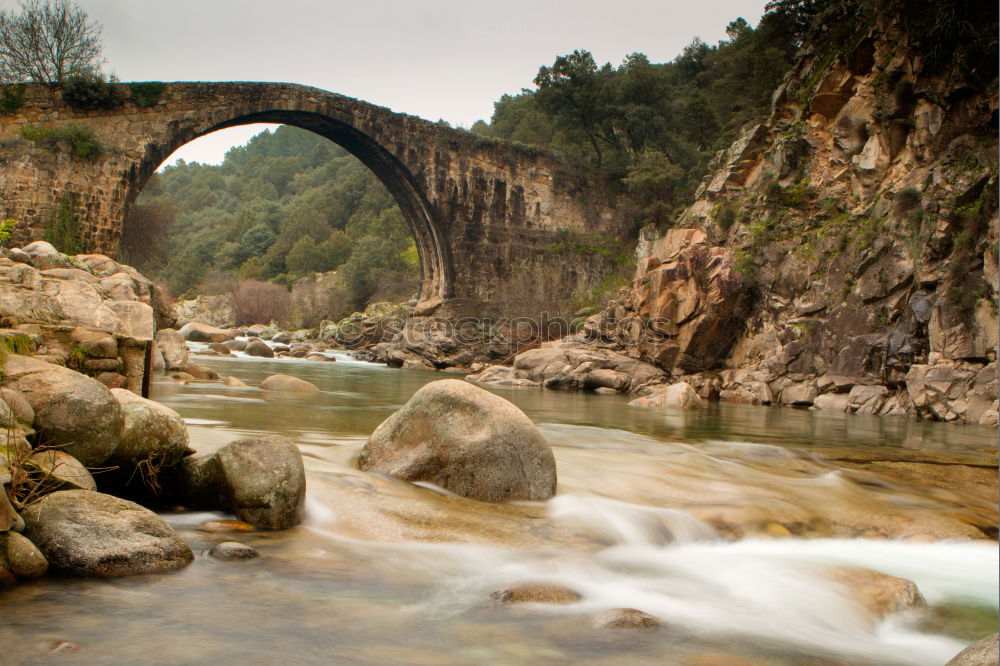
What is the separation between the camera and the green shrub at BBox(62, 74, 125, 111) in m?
21.5

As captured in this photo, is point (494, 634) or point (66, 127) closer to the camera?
point (494, 634)

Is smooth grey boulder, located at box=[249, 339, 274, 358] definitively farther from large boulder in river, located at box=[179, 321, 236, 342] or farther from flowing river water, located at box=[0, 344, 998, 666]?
flowing river water, located at box=[0, 344, 998, 666]

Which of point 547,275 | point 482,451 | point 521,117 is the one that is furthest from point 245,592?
point 521,117

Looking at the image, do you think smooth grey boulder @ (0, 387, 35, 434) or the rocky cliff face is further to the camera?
A: the rocky cliff face

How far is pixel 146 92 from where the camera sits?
23.2 m

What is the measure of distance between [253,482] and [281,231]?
201ft

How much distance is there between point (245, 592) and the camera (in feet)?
10.1

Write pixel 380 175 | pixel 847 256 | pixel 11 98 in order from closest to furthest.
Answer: pixel 847 256
pixel 11 98
pixel 380 175

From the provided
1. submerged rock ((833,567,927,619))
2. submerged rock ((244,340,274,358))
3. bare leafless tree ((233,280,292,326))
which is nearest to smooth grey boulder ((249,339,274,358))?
submerged rock ((244,340,274,358))

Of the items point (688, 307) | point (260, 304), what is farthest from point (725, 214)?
point (260, 304)

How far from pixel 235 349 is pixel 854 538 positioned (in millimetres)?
28003

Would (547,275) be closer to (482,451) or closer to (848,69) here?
(848,69)

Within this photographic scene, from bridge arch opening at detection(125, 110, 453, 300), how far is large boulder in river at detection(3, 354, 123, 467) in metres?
21.1

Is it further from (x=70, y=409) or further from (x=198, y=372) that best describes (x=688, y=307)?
(x=70, y=409)
